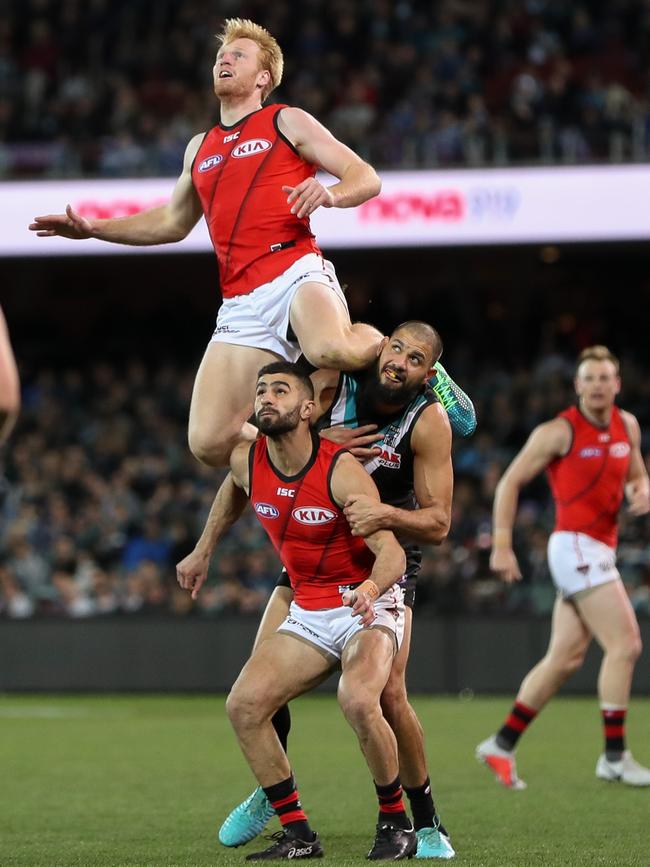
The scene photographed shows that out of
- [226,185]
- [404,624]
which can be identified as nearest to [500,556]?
[404,624]

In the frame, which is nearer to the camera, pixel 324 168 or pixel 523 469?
pixel 324 168

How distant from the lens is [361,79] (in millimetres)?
19422

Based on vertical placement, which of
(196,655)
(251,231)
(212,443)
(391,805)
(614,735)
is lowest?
(196,655)

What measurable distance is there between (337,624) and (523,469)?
296 cm

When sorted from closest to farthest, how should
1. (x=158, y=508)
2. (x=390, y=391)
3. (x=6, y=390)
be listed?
(x=6, y=390) → (x=390, y=391) → (x=158, y=508)

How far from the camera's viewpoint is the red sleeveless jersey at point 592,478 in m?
8.55

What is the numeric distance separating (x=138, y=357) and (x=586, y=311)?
6.44m

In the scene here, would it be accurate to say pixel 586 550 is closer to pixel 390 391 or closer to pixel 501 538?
pixel 501 538

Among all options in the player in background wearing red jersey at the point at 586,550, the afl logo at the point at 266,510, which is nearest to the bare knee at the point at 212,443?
the afl logo at the point at 266,510

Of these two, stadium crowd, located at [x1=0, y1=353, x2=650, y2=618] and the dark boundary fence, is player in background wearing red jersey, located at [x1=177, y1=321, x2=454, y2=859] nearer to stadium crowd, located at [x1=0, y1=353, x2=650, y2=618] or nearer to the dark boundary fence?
the dark boundary fence

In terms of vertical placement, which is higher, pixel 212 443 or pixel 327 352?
pixel 327 352

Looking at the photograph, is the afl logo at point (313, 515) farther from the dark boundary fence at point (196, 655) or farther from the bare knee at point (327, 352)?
the dark boundary fence at point (196, 655)

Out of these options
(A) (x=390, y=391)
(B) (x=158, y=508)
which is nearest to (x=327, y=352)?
(A) (x=390, y=391)

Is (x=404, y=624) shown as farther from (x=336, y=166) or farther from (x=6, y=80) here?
(x=6, y=80)
